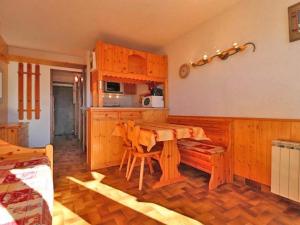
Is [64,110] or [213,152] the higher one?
[64,110]

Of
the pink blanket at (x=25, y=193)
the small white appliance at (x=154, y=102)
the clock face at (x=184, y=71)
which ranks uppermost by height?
the clock face at (x=184, y=71)

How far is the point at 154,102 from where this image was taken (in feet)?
12.3

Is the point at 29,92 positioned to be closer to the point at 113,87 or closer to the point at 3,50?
the point at 3,50

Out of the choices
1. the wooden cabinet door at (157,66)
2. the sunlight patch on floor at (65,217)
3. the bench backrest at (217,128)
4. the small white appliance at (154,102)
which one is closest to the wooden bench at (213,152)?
the bench backrest at (217,128)

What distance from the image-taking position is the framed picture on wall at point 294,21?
6.14ft

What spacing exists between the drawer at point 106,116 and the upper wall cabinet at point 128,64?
2.26 feet

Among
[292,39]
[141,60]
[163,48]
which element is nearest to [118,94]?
[141,60]

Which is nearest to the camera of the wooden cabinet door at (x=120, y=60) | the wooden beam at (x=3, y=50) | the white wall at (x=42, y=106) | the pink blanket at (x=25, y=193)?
the pink blanket at (x=25, y=193)

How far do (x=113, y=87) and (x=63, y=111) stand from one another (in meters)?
Result: 4.11

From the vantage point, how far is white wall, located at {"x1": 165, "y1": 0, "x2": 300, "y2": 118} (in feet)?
6.55

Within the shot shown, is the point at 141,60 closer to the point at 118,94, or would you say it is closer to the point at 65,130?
the point at 118,94

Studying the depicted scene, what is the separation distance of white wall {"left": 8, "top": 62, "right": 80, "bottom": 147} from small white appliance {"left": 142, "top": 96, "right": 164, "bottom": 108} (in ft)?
8.93

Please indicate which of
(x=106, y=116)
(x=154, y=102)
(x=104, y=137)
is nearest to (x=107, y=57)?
(x=106, y=116)

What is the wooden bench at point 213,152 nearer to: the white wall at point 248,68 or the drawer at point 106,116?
the white wall at point 248,68
